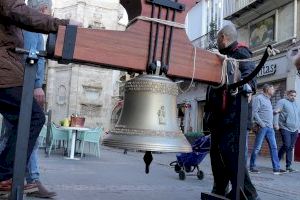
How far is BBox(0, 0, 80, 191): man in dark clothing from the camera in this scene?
3.03m

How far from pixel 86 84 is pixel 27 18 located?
137ft

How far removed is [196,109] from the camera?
26969 millimetres

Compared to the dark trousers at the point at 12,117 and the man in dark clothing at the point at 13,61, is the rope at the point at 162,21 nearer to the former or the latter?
the man in dark clothing at the point at 13,61

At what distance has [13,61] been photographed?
3.61 metres

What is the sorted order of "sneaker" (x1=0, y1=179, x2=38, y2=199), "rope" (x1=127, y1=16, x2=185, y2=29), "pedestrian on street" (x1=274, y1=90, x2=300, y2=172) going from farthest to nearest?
"pedestrian on street" (x1=274, y1=90, x2=300, y2=172), "sneaker" (x1=0, y1=179, x2=38, y2=199), "rope" (x1=127, y1=16, x2=185, y2=29)

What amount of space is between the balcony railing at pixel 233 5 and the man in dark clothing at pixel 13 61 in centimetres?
1764

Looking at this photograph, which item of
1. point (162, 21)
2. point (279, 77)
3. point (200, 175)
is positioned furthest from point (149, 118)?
point (279, 77)

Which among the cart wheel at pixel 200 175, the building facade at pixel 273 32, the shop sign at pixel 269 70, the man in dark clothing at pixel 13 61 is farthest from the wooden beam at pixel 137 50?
the shop sign at pixel 269 70

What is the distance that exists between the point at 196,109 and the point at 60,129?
14.4 meters

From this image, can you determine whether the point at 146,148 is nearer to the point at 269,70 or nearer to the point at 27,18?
the point at 27,18

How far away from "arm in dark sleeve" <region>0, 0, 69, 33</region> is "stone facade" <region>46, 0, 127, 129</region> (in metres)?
40.6

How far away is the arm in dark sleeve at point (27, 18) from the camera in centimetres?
299

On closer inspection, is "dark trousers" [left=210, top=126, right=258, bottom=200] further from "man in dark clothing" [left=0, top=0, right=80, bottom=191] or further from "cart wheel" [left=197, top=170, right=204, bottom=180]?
"cart wheel" [left=197, top=170, right=204, bottom=180]

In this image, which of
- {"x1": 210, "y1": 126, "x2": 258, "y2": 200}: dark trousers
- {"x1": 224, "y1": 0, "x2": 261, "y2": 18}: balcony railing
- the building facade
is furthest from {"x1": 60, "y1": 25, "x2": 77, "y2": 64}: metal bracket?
{"x1": 224, "y1": 0, "x2": 261, "y2": 18}: balcony railing
